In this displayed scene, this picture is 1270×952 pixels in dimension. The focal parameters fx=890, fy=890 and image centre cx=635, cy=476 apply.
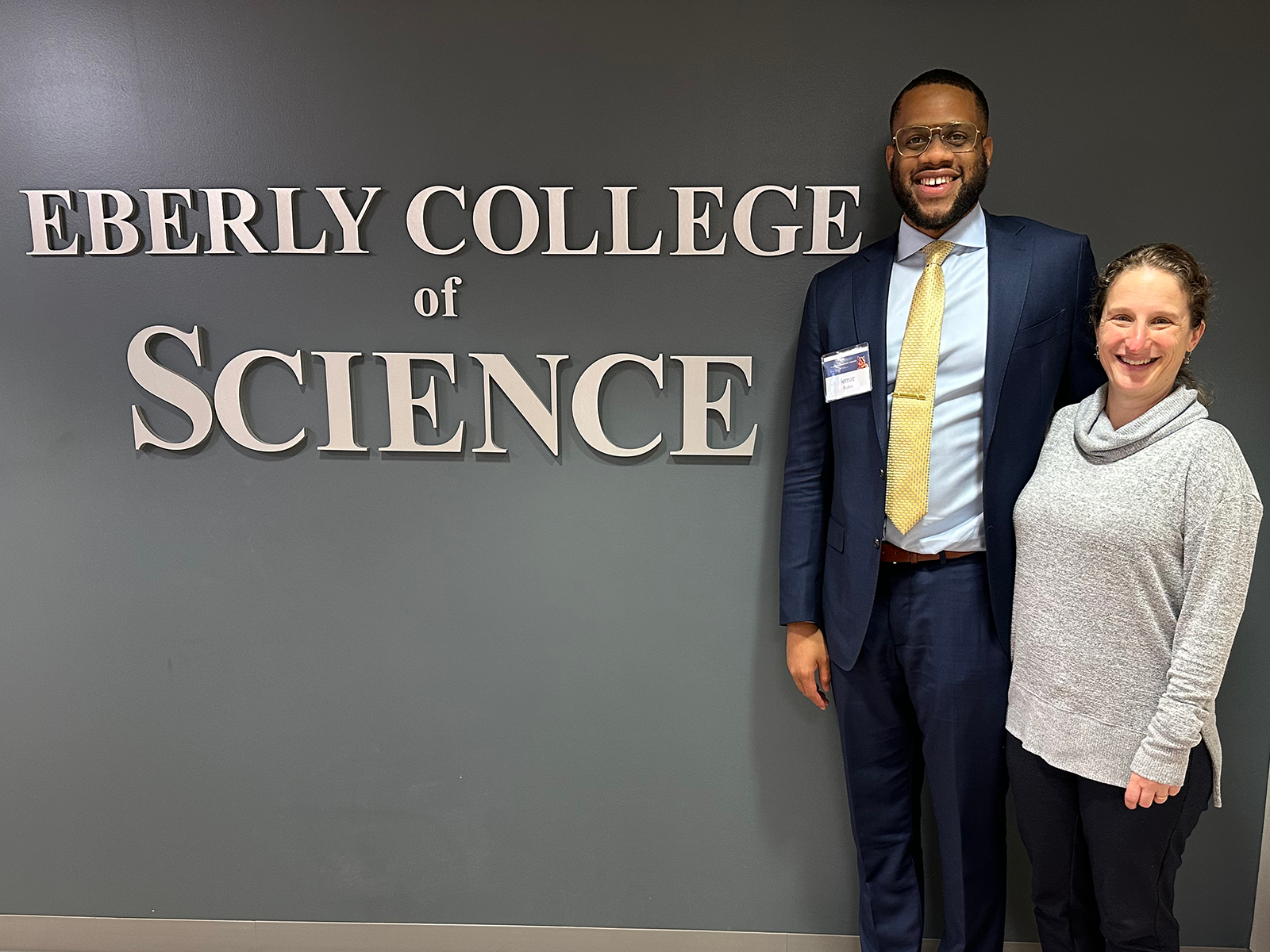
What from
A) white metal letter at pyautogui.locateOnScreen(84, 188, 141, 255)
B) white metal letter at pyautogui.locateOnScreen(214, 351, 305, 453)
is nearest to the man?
white metal letter at pyautogui.locateOnScreen(214, 351, 305, 453)

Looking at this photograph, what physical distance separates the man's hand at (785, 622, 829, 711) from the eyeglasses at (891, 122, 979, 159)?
35.5 inches

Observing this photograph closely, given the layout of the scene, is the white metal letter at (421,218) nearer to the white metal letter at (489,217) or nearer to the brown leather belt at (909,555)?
the white metal letter at (489,217)

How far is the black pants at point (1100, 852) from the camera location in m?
1.43

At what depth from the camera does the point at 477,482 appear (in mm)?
1892

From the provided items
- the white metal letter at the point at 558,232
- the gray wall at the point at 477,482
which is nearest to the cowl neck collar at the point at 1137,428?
the gray wall at the point at 477,482

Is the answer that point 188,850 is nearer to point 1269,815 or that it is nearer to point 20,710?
point 20,710

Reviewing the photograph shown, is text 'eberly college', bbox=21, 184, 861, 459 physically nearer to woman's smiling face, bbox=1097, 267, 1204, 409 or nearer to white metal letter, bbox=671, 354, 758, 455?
white metal letter, bbox=671, 354, 758, 455

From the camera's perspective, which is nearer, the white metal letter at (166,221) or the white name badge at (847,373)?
the white name badge at (847,373)

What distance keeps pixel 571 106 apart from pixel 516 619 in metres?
1.07

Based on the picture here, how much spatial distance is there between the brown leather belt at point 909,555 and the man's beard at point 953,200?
1.87 feet

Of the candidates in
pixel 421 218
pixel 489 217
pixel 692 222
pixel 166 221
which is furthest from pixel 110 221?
pixel 692 222

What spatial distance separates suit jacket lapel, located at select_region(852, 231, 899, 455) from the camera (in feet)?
5.19

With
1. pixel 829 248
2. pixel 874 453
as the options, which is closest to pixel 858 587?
pixel 874 453

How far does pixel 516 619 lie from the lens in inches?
76.5
